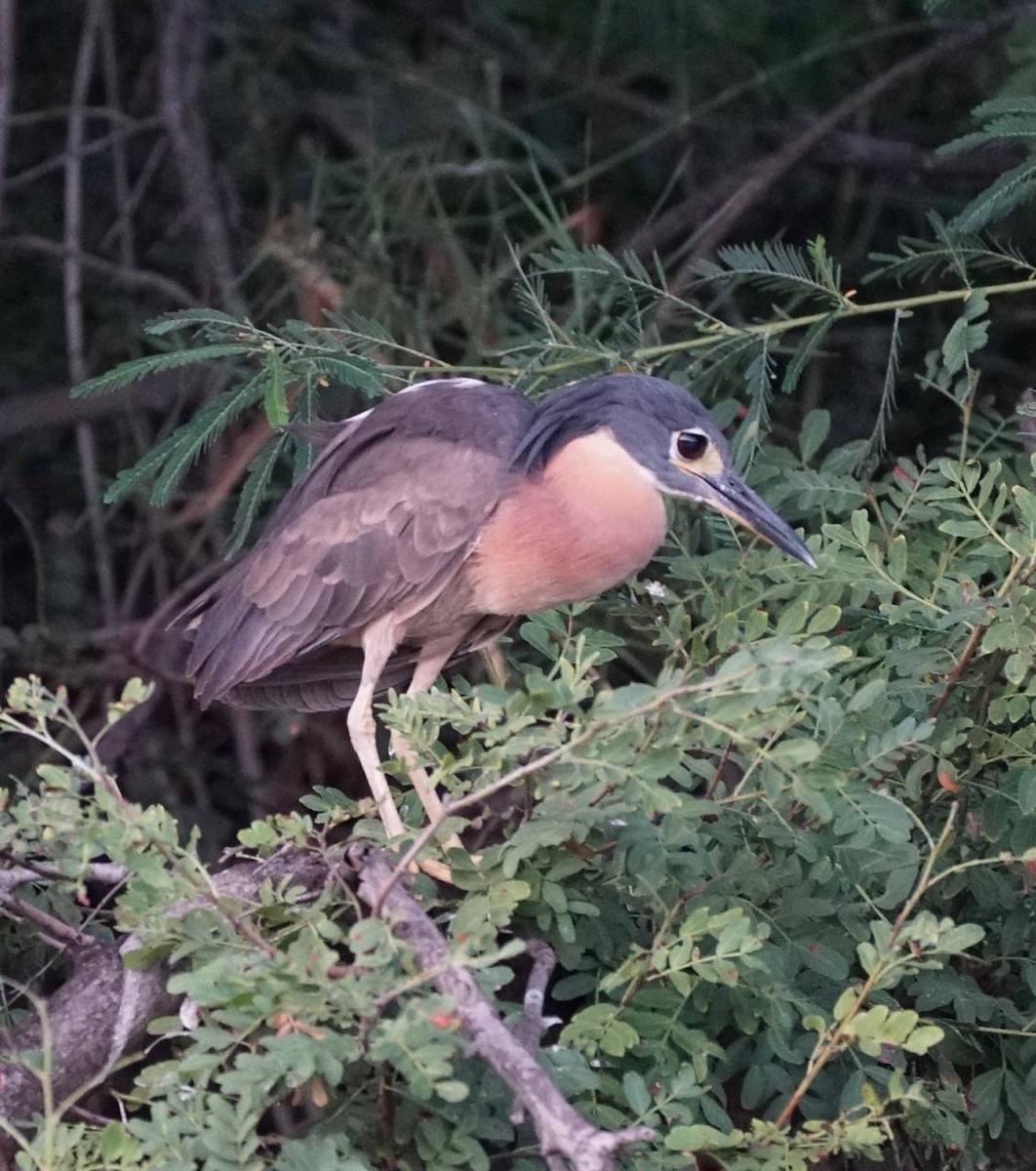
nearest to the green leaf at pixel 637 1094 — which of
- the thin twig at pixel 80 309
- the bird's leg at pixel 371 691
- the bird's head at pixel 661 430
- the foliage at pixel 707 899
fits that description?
the foliage at pixel 707 899

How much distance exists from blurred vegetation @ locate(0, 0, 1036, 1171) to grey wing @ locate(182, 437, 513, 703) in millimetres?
104

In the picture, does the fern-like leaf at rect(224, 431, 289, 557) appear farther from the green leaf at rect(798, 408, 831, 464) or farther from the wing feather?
the green leaf at rect(798, 408, 831, 464)

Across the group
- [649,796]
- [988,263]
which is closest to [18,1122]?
[649,796]

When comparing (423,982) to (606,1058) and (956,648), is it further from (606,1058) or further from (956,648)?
(956,648)

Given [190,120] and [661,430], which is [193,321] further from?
[190,120]

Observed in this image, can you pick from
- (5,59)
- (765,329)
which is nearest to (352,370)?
(765,329)

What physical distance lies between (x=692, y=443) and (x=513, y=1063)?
3.82ft

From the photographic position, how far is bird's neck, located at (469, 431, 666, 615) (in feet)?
7.95

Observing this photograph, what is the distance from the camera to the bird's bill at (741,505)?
2260mm

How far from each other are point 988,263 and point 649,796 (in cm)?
142

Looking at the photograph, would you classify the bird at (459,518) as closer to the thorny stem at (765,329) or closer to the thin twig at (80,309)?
the thorny stem at (765,329)

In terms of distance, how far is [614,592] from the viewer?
8.46ft

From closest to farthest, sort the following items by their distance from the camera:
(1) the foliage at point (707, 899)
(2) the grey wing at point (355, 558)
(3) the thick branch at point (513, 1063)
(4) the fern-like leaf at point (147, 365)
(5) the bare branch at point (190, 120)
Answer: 1. (3) the thick branch at point (513, 1063)
2. (1) the foliage at point (707, 899)
3. (4) the fern-like leaf at point (147, 365)
4. (2) the grey wing at point (355, 558)
5. (5) the bare branch at point (190, 120)

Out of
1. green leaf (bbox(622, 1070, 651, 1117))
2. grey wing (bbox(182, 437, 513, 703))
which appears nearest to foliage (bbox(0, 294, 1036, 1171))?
green leaf (bbox(622, 1070, 651, 1117))
